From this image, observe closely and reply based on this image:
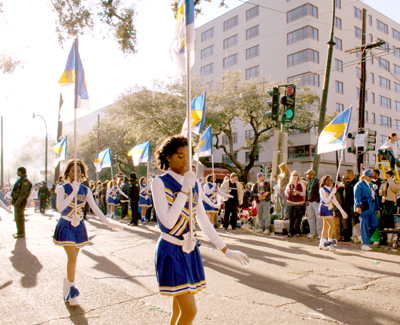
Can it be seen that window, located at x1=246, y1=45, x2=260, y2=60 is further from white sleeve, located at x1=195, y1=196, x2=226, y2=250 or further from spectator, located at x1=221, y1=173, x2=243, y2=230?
white sleeve, located at x1=195, y1=196, x2=226, y2=250

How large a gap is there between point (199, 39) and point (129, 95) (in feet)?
77.5

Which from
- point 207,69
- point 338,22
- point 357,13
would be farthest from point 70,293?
point 357,13

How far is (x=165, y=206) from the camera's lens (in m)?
2.56

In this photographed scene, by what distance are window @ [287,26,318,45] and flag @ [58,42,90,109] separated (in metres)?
37.5

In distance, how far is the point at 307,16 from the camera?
38.6 m

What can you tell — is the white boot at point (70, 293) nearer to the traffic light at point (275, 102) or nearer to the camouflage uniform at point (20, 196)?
the camouflage uniform at point (20, 196)

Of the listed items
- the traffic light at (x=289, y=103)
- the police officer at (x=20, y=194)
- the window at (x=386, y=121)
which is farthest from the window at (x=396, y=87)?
the police officer at (x=20, y=194)

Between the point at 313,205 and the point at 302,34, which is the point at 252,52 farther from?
the point at 313,205

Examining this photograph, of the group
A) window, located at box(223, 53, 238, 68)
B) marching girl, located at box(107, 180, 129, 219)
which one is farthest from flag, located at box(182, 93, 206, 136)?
window, located at box(223, 53, 238, 68)

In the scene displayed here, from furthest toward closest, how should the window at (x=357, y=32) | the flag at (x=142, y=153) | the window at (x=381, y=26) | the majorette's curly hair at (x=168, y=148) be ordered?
the window at (x=381, y=26) < the window at (x=357, y=32) < the flag at (x=142, y=153) < the majorette's curly hair at (x=168, y=148)

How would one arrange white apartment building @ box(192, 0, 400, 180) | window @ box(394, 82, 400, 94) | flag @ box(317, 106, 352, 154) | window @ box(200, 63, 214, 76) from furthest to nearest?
1. window @ box(394, 82, 400, 94)
2. window @ box(200, 63, 214, 76)
3. white apartment building @ box(192, 0, 400, 180)
4. flag @ box(317, 106, 352, 154)

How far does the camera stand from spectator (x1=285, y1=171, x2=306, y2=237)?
10242mm

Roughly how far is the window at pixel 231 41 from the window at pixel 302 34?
8.56 m

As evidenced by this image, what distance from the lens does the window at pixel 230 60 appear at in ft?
155
